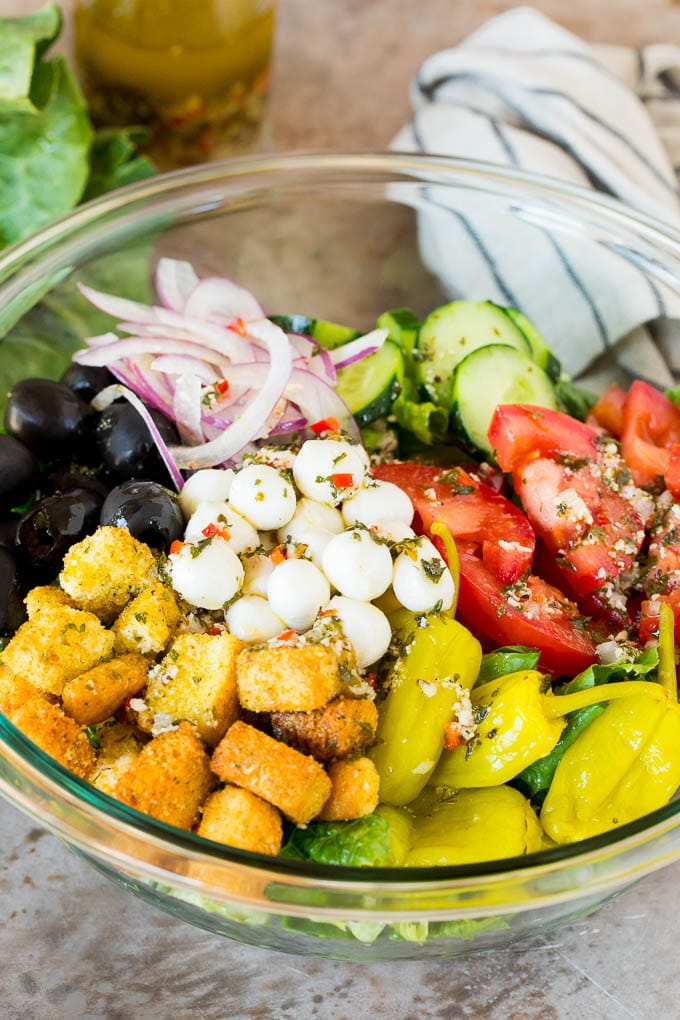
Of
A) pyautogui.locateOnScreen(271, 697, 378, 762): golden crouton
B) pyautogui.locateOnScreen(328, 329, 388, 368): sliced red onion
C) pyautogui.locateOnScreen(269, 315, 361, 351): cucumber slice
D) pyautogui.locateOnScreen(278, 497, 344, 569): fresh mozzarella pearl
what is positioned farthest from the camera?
pyautogui.locateOnScreen(269, 315, 361, 351): cucumber slice

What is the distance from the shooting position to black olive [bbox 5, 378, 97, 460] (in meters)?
1.62

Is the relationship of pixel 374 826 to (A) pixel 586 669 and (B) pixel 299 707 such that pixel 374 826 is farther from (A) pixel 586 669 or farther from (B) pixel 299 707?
(A) pixel 586 669

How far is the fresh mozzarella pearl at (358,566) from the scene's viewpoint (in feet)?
4.38

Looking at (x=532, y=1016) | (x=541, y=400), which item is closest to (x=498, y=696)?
(x=532, y=1016)

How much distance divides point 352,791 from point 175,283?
109 centimetres

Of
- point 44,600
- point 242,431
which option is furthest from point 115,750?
A: point 242,431

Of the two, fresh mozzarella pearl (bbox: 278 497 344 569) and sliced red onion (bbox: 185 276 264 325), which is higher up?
sliced red onion (bbox: 185 276 264 325)

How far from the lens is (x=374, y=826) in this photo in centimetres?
122

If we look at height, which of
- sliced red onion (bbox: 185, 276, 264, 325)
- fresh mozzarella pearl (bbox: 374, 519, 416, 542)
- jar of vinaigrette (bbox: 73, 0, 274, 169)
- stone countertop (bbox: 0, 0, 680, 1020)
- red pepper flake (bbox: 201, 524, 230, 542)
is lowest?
stone countertop (bbox: 0, 0, 680, 1020)

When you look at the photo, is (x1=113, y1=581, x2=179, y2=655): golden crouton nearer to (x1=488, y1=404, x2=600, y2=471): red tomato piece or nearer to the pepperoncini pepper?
the pepperoncini pepper

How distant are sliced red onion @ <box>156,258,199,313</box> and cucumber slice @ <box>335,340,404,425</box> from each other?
13.1 inches

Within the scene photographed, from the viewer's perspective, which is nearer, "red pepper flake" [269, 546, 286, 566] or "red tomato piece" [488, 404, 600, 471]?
"red pepper flake" [269, 546, 286, 566]

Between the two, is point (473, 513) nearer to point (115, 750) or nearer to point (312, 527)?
point (312, 527)

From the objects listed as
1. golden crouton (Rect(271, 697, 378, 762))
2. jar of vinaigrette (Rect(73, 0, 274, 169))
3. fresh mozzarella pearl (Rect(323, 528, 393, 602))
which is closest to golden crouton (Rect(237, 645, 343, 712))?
golden crouton (Rect(271, 697, 378, 762))
